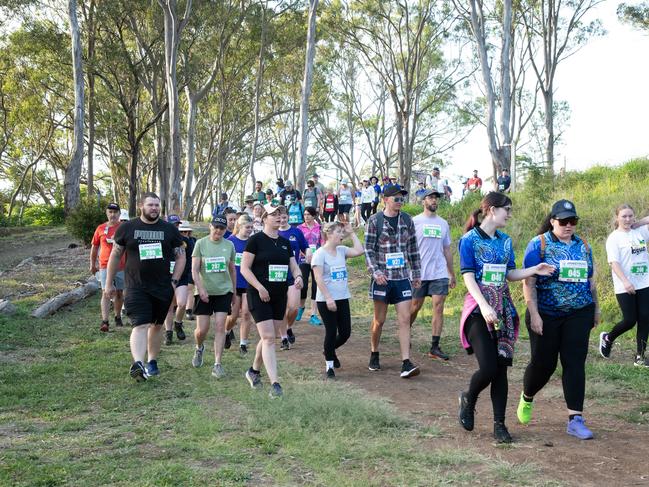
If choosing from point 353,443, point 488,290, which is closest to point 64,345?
point 353,443

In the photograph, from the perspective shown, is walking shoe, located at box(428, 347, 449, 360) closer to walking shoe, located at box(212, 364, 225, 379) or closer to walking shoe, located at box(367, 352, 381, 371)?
walking shoe, located at box(367, 352, 381, 371)

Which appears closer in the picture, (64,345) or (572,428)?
(572,428)

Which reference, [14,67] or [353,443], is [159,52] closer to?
[14,67]

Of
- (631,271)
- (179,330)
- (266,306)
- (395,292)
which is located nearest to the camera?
(266,306)

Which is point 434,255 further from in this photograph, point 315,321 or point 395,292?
point 315,321

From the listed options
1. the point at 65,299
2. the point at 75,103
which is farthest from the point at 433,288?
the point at 75,103

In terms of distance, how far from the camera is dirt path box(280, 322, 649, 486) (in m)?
4.70

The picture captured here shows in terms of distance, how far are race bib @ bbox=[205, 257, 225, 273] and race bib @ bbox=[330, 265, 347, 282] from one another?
4.41ft

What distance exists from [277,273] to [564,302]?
2834 millimetres

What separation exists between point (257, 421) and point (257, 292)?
1446mm

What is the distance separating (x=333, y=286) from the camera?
302 inches

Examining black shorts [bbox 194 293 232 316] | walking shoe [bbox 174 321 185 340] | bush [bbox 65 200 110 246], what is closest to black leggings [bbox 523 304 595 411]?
black shorts [bbox 194 293 232 316]

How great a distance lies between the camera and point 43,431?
566 cm

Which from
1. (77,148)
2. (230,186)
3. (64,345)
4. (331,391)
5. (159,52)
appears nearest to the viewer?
(331,391)
